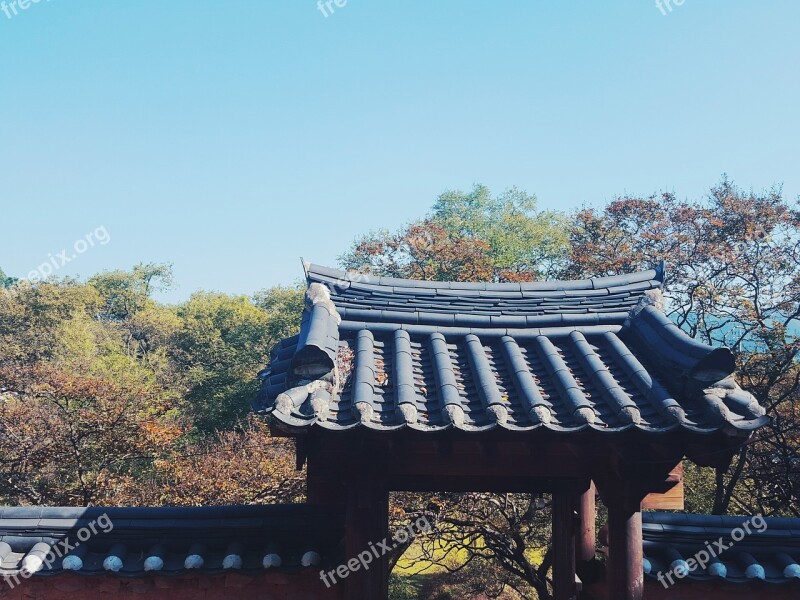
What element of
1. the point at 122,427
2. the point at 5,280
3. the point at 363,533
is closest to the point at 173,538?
the point at 363,533

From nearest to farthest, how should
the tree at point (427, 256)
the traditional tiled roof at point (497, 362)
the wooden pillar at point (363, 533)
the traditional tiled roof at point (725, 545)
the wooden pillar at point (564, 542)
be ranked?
the traditional tiled roof at point (497, 362) → the wooden pillar at point (363, 533) → the traditional tiled roof at point (725, 545) → the wooden pillar at point (564, 542) → the tree at point (427, 256)

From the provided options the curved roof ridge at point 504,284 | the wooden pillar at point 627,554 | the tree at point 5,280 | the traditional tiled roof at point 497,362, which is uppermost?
the tree at point 5,280

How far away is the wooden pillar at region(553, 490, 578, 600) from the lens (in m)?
5.38

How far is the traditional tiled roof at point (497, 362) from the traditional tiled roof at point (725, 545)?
1309 millimetres

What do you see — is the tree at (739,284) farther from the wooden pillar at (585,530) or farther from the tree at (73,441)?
the tree at (73,441)

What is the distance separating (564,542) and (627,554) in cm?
147

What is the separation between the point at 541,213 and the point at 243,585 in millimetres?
32998

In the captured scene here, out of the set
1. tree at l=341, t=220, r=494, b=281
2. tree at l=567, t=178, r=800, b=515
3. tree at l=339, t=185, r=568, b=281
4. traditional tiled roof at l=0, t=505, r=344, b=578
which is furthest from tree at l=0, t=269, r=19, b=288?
traditional tiled roof at l=0, t=505, r=344, b=578

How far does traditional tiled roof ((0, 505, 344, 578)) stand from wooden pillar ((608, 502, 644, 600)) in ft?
5.80

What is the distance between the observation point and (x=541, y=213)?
35656 millimetres

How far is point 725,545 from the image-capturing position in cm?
464

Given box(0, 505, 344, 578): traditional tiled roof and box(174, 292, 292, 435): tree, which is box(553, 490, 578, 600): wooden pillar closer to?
box(0, 505, 344, 578): traditional tiled roof

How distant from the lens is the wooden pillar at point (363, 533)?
157 inches

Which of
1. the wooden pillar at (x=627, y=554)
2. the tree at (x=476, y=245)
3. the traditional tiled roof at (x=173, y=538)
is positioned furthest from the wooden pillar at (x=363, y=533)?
the tree at (x=476, y=245)
